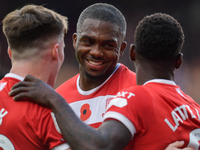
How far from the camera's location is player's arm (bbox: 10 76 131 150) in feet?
4.63

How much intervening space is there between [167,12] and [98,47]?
23.5ft

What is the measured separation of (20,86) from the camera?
172 centimetres

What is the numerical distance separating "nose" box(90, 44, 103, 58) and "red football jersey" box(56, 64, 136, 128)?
297 mm

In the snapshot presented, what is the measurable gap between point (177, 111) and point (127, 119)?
15.9 inches

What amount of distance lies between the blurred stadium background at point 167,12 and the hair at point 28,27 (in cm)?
696

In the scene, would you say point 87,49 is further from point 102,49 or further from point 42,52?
point 42,52

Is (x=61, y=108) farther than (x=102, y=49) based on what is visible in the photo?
No

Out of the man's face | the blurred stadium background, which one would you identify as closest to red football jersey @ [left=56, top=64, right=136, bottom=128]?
the man's face

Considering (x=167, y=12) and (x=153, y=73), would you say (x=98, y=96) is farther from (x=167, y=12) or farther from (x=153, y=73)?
(x=167, y=12)

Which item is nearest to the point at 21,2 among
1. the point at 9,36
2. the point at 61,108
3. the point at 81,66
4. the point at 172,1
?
the point at 172,1

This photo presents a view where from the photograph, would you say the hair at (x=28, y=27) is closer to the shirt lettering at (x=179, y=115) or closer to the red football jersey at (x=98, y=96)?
the red football jersey at (x=98, y=96)

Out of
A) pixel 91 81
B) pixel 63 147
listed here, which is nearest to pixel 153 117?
pixel 63 147

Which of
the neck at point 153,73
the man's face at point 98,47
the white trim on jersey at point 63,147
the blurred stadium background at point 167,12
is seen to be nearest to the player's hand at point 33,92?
the white trim on jersey at point 63,147

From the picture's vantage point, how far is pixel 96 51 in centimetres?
246
